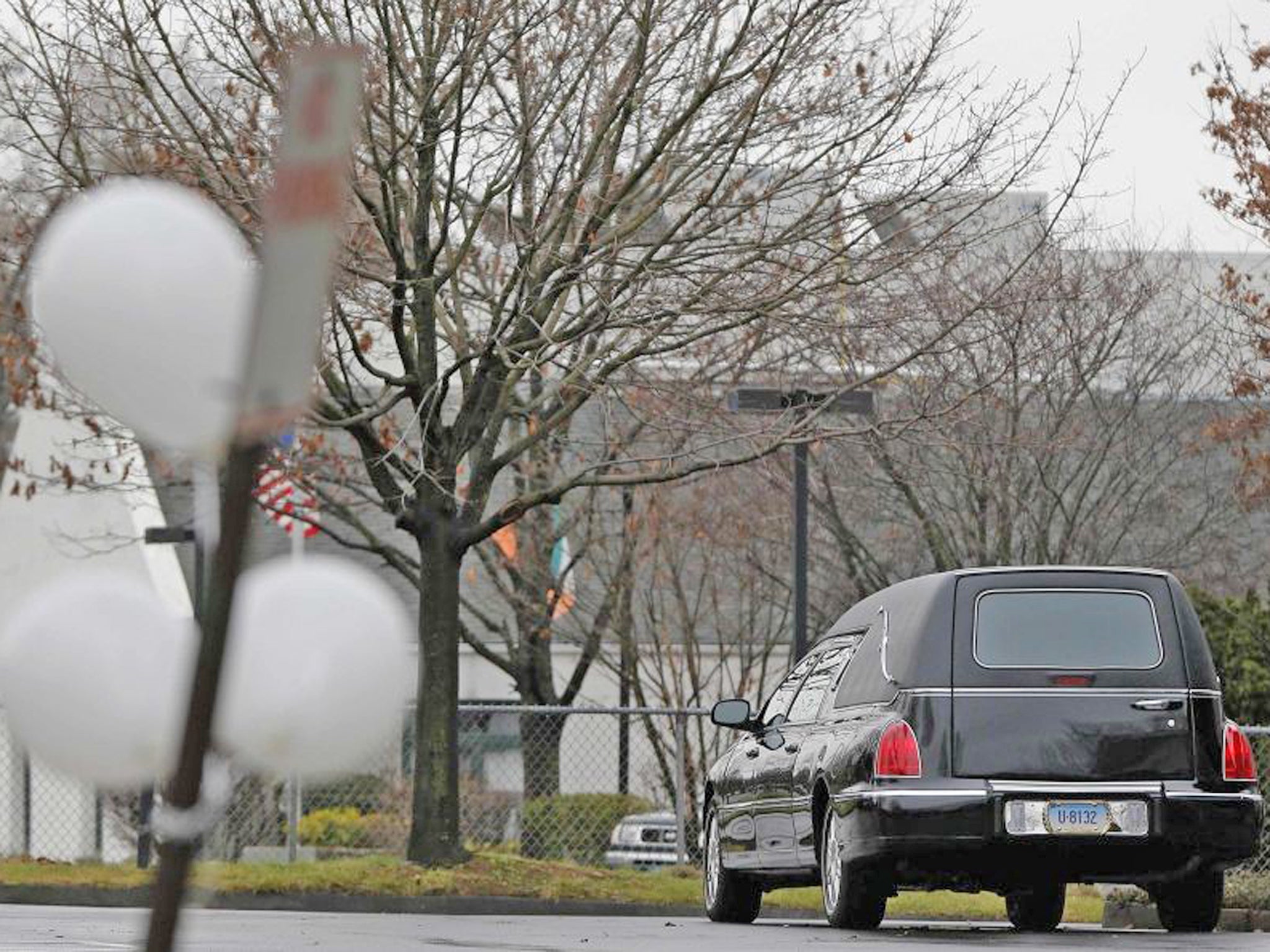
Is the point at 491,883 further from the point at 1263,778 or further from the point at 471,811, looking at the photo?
the point at 471,811

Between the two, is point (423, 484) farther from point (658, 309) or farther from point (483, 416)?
point (658, 309)

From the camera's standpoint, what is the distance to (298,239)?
91.4 inches

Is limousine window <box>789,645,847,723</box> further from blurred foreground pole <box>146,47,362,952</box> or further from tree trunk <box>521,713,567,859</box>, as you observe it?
blurred foreground pole <box>146,47,362,952</box>

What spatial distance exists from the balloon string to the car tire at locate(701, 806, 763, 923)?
1110cm

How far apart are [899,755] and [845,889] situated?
2.79 feet

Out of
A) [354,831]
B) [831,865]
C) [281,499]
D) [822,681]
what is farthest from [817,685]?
[354,831]

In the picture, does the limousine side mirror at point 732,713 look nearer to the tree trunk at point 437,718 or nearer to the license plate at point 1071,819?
the license plate at point 1071,819

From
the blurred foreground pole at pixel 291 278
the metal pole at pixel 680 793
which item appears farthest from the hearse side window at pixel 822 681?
the blurred foreground pole at pixel 291 278

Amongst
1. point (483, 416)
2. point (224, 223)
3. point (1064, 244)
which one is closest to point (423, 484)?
point (483, 416)

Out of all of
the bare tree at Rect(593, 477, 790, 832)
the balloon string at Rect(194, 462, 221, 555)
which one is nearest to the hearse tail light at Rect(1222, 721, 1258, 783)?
the balloon string at Rect(194, 462, 221, 555)

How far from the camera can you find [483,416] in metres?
17.8

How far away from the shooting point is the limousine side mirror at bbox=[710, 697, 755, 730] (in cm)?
1332

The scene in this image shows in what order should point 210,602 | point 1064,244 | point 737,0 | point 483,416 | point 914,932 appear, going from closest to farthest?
point 210,602 < point 914,932 < point 737,0 < point 483,416 < point 1064,244

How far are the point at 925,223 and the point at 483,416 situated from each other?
325 centimetres
